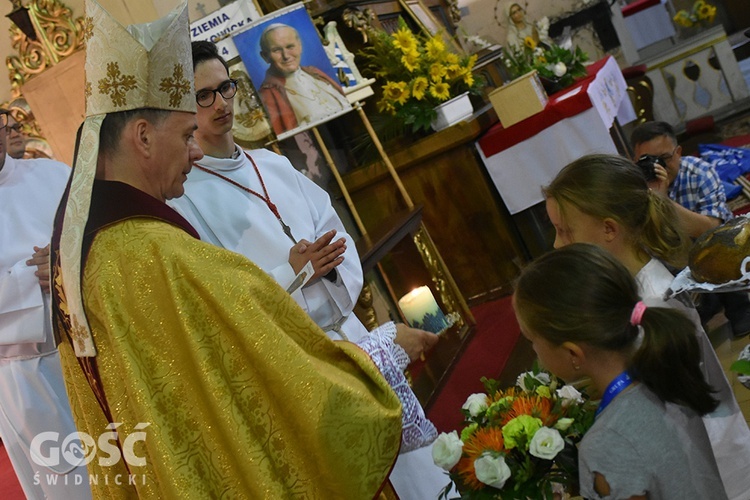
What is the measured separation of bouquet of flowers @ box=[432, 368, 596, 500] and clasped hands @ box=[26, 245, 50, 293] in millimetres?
1750

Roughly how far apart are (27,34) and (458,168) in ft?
9.83

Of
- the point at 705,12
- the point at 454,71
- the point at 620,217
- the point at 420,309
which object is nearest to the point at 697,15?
the point at 705,12

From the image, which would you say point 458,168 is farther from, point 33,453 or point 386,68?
point 33,453

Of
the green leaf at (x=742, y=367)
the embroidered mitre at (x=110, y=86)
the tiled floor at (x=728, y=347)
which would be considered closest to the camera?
the green leaf at (x=742, y=367)

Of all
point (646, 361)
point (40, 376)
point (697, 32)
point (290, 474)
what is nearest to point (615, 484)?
point (646, 361)

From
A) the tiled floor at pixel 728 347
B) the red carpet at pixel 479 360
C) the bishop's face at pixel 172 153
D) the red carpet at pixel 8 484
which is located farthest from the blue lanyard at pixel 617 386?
the red carpet at pixel 8 484

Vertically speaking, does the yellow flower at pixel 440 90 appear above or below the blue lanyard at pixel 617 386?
above

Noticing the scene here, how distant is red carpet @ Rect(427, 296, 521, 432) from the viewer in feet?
14.4

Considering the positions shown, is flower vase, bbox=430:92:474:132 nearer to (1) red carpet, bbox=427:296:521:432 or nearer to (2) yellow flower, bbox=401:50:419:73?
(2) yellow flower, bbox=401:50:419:73

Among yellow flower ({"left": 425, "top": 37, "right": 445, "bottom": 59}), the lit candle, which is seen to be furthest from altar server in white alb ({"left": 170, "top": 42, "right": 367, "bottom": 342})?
yellow flower ({"left": 425, "top": 37, "right": 445, "bottom": 59})

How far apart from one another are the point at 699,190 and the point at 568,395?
2413mm

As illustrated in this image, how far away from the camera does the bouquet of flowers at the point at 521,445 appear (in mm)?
1923

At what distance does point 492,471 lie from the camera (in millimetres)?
1913

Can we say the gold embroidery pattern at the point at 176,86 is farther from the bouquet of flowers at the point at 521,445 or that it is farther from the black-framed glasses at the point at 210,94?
the bouquet of flowers at the point at 521,445
